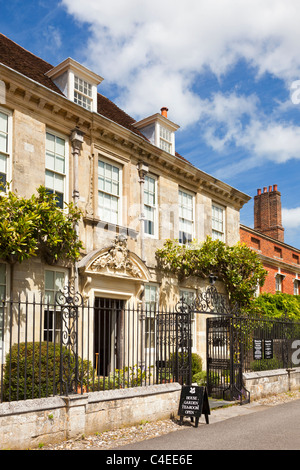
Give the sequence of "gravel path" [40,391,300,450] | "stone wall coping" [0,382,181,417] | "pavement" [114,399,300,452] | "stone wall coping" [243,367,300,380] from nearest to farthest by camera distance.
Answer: "stone wall coping" [0,382,181,417] → "gravel path" [40,391,300,450] → "pavement" [114,399,300,452] → "stone wall coping" [243,367,300,380]

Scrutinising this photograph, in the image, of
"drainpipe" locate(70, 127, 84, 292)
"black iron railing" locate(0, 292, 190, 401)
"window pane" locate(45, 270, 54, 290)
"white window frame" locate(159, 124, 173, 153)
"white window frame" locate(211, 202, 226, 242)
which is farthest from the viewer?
"white window frame" locate(211, 202, 226, 242)

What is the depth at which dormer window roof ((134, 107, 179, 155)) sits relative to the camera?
1773cm

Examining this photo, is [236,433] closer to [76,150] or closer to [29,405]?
[29,405]

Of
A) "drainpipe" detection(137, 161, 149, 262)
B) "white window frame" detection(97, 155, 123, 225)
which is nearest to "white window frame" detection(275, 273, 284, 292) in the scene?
"drainpipe" detection(137, 161, 149, 262)

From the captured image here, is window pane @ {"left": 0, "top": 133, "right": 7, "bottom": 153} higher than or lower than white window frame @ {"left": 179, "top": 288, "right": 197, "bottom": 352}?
higher

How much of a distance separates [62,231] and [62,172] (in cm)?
219

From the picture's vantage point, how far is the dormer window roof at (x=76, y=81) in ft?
47.3

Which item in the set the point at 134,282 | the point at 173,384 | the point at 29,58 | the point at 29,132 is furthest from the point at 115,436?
the point at 29,58

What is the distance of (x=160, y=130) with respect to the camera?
18078 millimetres

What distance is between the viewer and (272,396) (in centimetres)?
1377

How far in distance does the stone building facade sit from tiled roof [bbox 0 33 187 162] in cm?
5

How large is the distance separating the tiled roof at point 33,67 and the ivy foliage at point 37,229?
402cm

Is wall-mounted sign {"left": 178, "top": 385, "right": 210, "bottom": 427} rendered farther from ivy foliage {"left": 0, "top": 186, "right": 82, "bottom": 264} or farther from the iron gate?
ivy foliage {"left": 0, "top": 186, "right": 82, "bottom": 264}

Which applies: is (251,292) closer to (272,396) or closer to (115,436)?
(272,396)
